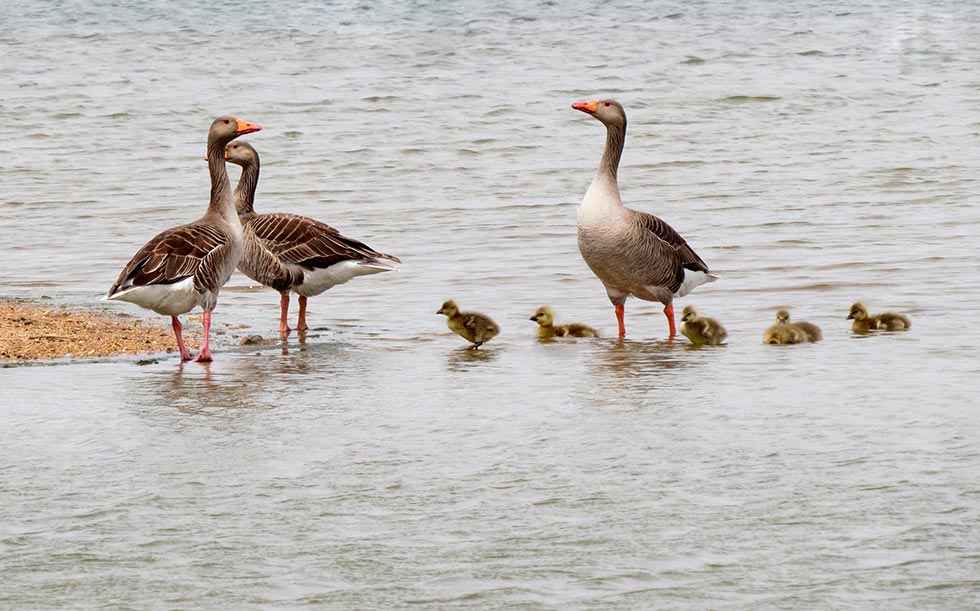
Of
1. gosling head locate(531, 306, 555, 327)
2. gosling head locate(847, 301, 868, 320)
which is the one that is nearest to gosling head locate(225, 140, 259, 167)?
gosling head locate(531, 306, 555, 327)

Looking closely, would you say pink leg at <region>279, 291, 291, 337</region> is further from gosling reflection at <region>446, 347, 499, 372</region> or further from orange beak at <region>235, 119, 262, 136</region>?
gosling reflection at <region>446, 347, 499, 372</region>

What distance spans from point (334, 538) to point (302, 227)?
7181 millimetres

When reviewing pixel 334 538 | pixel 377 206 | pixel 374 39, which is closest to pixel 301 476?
pixel 334 538

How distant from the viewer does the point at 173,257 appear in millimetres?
11812

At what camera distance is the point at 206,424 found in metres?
9.26

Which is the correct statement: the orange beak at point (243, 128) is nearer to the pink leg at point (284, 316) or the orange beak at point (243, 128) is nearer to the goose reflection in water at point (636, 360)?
the pink leg at point (284, 316)

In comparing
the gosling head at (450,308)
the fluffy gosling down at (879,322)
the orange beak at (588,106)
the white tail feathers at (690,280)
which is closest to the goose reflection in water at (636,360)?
the white tail feathers at (690,280)

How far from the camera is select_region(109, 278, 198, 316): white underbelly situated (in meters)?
11.6

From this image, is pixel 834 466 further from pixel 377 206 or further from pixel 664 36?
pixel 664 36

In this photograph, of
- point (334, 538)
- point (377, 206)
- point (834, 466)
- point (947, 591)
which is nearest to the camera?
point (947, 591)

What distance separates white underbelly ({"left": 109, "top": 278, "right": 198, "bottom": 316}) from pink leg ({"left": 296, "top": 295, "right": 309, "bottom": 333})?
5.23 ft

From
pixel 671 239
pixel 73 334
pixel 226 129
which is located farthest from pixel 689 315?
pixel 73 334

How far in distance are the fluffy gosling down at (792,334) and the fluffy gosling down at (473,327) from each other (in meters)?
1.94

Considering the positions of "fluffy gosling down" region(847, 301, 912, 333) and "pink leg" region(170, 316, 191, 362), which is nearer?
"pink leg" region(170, 316, 191, 362)
